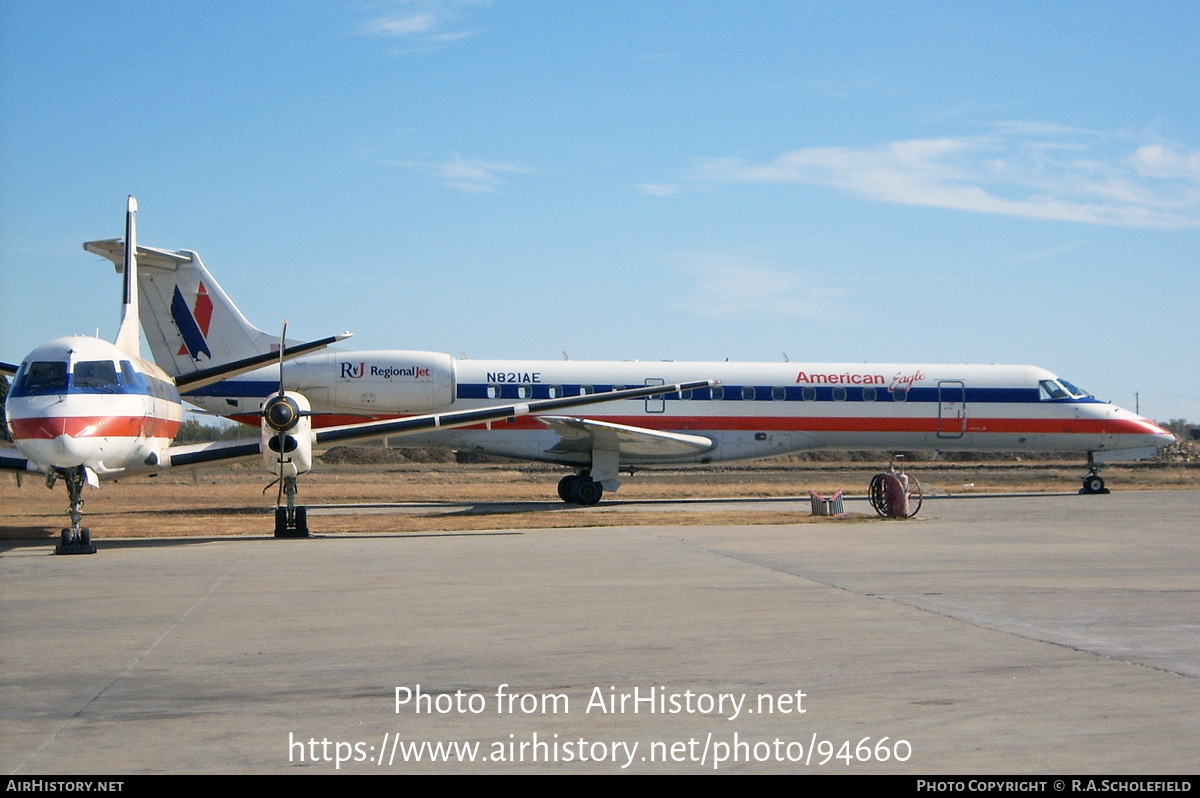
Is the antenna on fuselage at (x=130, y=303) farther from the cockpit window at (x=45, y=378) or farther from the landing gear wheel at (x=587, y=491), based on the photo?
the landing gear wheel at (x=587, y=491)

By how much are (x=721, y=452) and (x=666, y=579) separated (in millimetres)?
15191

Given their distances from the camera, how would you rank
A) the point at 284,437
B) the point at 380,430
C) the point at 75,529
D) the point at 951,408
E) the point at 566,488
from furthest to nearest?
the point at 951,408
the point at 566,488
the point at 380,430
the point at 284,437
the point at 75,529

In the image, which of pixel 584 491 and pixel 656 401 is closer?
pixel 584 491

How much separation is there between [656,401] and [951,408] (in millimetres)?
7538

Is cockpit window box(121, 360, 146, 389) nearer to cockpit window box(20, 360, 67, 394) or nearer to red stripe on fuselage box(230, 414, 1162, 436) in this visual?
cockpit window box(20, 360, 67, 394)

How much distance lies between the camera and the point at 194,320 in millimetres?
23672

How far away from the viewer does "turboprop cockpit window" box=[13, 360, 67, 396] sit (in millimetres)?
14102

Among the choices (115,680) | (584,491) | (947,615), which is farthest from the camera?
(584,491)

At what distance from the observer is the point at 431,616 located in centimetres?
862

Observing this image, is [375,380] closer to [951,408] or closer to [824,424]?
[824,424]

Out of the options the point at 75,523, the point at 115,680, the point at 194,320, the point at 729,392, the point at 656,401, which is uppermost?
the point at 194,320

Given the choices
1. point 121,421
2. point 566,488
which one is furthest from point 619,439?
point 121,421

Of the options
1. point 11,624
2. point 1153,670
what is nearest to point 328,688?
point 11,624

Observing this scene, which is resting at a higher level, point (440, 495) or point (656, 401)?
point (656, 401)
